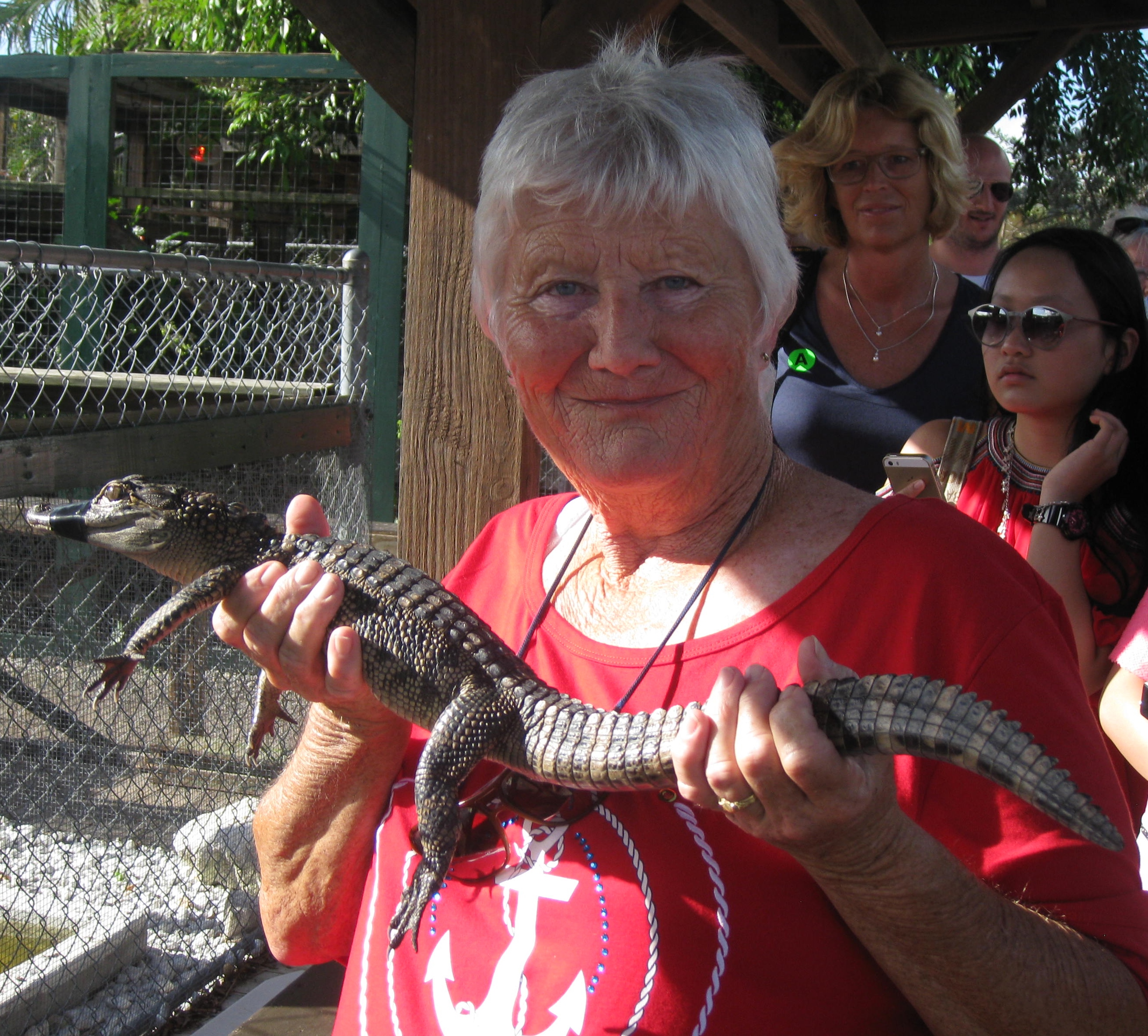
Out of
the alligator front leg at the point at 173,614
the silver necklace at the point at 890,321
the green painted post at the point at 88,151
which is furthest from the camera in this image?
the green painted post at the point at 88,151

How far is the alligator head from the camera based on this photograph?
2.08m

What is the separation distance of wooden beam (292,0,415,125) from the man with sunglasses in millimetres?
2629

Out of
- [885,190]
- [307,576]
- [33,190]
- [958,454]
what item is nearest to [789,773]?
[307,576]

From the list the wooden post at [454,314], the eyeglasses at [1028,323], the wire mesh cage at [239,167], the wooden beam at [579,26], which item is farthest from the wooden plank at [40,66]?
the eyeglasses at [1028,323]

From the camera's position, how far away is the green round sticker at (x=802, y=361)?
3.13m

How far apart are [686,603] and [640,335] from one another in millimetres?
437

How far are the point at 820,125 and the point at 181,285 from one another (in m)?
2.21

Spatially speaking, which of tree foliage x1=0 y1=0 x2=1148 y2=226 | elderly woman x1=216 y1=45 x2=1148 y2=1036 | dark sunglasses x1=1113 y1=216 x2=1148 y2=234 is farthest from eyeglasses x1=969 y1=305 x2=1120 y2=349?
tree foliage x1=0 y1=0 x2=1148 y2=226

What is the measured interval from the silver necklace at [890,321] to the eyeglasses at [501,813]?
209 cm

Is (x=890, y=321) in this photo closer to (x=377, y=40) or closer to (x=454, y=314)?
(x=454, y=314)

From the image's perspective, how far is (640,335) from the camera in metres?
1.54

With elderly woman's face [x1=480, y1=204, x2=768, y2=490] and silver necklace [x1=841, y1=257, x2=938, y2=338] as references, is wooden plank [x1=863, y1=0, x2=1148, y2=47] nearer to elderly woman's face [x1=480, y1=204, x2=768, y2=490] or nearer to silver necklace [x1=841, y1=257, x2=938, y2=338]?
silver necklace [x1=841, y1=257, x2=938, y2=338]

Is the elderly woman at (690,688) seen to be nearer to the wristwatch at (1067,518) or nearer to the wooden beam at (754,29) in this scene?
the wristwatch at (1067,518)

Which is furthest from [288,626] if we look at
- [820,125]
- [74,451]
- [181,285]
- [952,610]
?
[820,125]
